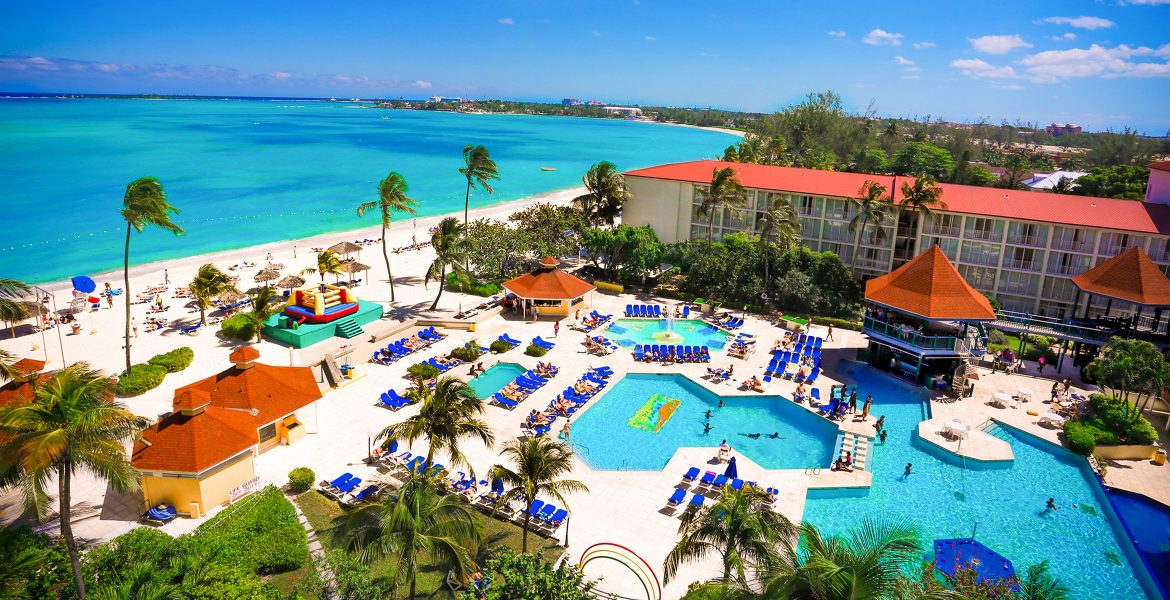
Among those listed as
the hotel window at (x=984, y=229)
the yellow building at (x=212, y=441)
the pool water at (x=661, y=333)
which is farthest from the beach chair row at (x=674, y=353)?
the hotel window at (x=984, y=229)

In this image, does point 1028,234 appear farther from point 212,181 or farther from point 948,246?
point 212,181

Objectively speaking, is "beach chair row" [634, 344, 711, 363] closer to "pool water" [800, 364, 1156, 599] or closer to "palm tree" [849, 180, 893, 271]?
"pool water" [800, 364, 1156, 599]

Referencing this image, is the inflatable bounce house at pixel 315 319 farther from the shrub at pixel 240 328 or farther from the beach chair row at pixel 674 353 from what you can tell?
the beach chair row at pixel 674 353

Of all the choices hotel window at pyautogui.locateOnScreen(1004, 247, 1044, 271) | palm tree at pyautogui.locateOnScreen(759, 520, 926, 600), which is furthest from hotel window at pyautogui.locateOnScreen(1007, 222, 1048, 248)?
palm tree at pyautogui.locateOnScreen(759, 520, 926, 600)

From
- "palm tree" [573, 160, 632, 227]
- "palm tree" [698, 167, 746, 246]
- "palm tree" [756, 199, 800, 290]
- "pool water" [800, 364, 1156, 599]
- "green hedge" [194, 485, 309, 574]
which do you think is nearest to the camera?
"green hedge" [194, 485, 309, 574]

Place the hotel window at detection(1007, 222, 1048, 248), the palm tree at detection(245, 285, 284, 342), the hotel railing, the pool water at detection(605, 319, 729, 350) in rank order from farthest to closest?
1. the hotel window at detection(1007, 222, 1048, 248)
2. the pool water at detection(605, 319, 729, 350)
3. the palm tree at detection(245, 285, 284, 342)
4. the hotel railing

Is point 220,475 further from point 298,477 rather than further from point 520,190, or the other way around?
point 520,190

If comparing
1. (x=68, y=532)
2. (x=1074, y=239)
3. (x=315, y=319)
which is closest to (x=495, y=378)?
(x=315, y=319)
